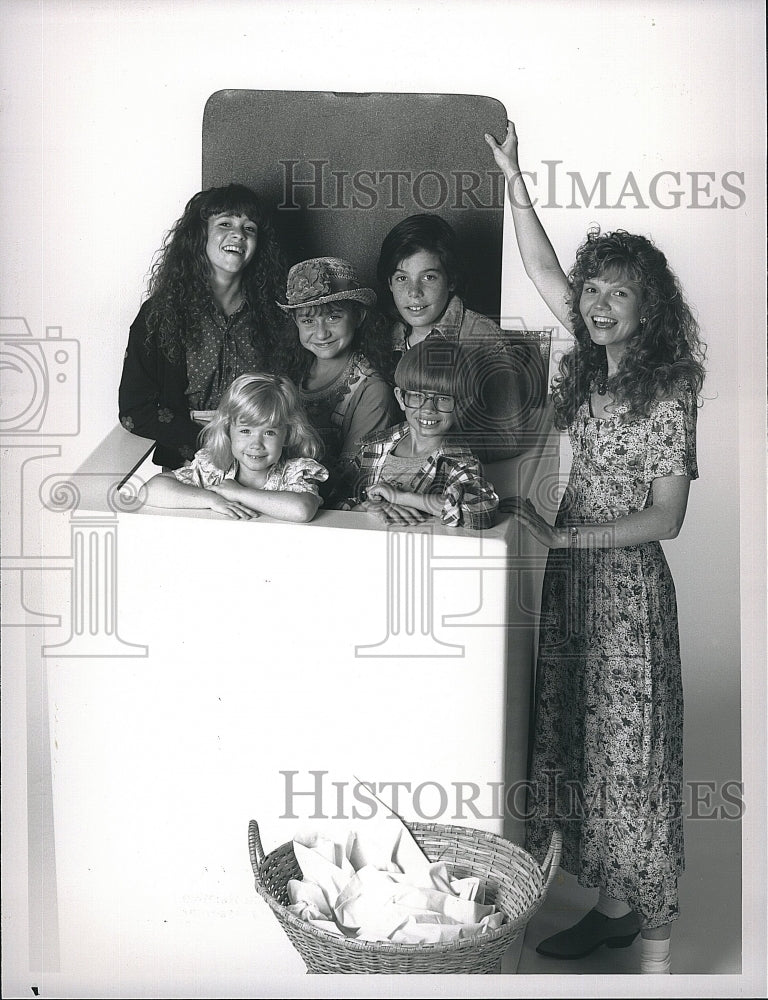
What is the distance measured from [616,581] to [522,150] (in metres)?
0.74

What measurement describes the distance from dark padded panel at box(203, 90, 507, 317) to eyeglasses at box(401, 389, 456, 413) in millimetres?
173

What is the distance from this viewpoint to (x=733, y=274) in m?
1.95

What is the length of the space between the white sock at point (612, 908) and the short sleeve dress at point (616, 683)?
29 mm

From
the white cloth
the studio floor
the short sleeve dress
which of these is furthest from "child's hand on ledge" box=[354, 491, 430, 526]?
the studio floor

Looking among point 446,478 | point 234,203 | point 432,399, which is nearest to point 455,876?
point 446,478

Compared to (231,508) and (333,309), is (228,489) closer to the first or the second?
(231,508)

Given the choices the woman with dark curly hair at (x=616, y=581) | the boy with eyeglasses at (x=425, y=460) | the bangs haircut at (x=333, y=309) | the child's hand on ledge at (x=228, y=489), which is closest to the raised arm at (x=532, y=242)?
the woman with dark curly hair at (x=616, y=581)

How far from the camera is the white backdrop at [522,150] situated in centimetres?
191

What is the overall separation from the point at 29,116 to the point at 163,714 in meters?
1.04

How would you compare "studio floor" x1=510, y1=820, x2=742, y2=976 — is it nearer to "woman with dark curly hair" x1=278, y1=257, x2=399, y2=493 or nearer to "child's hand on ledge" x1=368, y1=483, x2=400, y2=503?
"child's hand on ledge" x1=368, y1=483, x2=400, y2=503

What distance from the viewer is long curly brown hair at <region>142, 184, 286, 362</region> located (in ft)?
6.32

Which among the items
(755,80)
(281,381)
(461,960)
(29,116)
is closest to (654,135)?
(755,80)

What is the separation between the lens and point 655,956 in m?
1.96

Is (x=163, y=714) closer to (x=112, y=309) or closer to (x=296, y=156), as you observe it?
(x=112, y=309)
